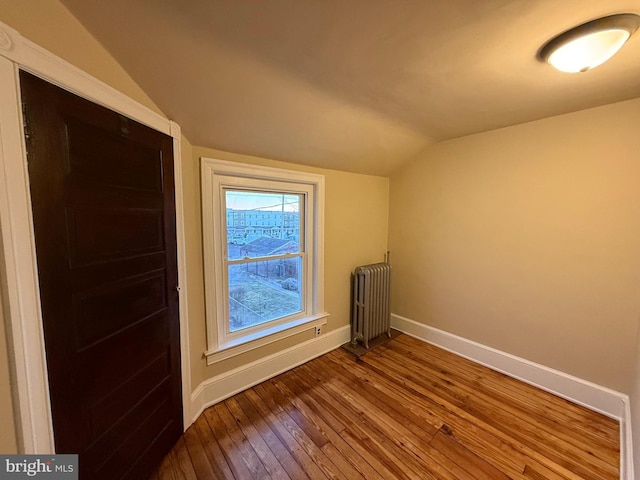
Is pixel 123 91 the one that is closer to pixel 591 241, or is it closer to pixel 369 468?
pixel 369 468

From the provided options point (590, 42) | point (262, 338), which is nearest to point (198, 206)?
point (262, 338)

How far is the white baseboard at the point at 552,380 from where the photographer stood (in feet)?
5.19

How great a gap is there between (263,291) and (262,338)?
42 centimetres

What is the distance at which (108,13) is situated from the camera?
919 millimetres

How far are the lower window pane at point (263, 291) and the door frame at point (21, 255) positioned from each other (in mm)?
1229

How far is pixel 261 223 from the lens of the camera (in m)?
2.18

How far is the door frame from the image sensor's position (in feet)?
2.39

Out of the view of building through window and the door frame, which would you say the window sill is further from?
the door frame

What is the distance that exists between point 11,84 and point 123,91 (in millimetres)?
454

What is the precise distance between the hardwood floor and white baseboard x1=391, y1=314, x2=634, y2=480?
63 millimetres

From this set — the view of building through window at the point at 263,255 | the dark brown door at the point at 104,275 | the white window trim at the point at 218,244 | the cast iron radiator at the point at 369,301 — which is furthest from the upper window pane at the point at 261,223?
the cast iron radiator at the point at 369,301

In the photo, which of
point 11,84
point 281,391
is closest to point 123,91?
point 11,84

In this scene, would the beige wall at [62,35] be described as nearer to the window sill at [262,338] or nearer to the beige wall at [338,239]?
the beige wall at [338,239]

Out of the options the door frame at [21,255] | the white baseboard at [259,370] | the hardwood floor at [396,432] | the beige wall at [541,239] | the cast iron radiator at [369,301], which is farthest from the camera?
the cast iron radiator at [369,301]
